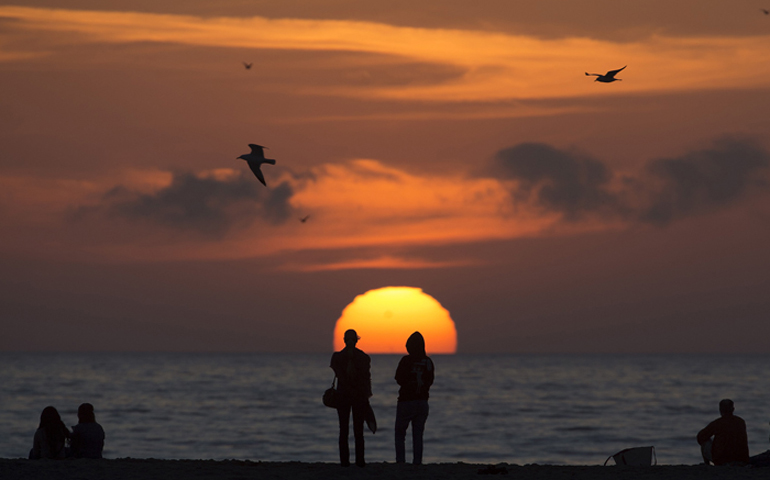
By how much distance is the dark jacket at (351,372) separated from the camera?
44.0ft

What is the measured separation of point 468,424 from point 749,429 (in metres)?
13.6

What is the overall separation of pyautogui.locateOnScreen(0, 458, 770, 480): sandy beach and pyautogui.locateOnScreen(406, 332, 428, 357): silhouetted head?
167 centimetres

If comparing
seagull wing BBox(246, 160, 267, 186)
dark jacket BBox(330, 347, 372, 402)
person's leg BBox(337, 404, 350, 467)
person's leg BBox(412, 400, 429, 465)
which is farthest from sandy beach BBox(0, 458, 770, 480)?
seagull wing BBox(246, 160, 267, 186)

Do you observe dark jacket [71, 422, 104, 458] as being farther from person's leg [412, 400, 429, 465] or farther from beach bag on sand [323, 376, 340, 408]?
person's leg [412, 400, 429, 465]

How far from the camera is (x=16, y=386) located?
8581 cm

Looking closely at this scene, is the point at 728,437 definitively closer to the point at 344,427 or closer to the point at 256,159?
the point at 344,427

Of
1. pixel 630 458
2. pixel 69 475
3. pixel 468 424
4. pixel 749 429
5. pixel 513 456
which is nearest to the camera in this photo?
pixel 69 475

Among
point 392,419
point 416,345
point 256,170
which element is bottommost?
point 392,419

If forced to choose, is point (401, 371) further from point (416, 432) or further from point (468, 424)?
point (468, 424)

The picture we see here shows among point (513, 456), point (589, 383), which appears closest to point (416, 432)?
point (513, 456)

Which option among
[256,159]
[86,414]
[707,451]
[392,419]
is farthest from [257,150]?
[392,419]

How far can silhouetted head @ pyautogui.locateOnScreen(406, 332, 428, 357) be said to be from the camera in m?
14.5

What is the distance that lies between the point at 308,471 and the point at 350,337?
7.09ft

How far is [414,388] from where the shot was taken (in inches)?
581
